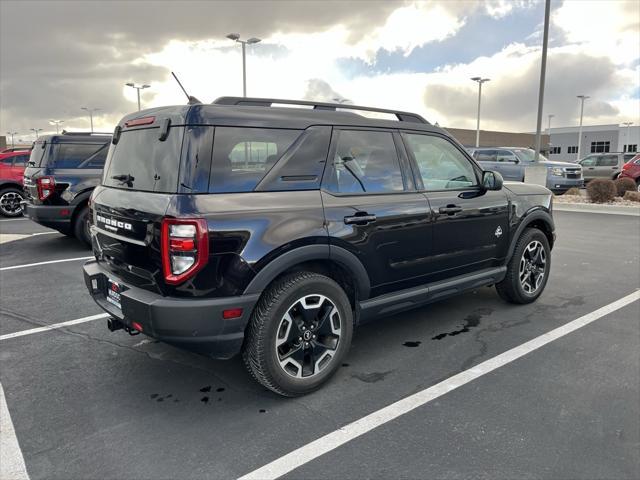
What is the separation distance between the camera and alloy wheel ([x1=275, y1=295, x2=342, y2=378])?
3.15 metres

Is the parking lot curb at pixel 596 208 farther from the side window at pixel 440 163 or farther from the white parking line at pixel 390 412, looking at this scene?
the side window at pixel 440 163

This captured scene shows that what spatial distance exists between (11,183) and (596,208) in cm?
1602

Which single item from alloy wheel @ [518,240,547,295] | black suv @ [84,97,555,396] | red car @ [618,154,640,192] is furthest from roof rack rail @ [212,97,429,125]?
red car @ [618,154,640,192]

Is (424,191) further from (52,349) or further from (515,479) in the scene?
(52,349)

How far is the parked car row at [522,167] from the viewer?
17.5 meters

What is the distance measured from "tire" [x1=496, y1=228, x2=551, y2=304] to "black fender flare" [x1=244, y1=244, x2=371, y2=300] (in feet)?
6.78

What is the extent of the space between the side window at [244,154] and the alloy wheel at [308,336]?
85 cm

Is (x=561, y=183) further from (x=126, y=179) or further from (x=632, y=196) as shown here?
(x=126, y=179)

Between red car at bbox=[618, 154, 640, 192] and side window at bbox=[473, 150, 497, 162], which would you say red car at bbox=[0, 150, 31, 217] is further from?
red car at bbox=[618, 154, 640, 192]

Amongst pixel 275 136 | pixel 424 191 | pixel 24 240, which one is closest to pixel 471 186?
pixel 424 191

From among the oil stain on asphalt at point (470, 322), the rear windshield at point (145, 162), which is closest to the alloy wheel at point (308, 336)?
the rear windshield at point (145, 162)

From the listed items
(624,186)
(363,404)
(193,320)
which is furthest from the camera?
(624,186)

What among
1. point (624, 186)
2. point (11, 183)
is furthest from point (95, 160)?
point (624, 186)

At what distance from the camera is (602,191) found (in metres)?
14.4
